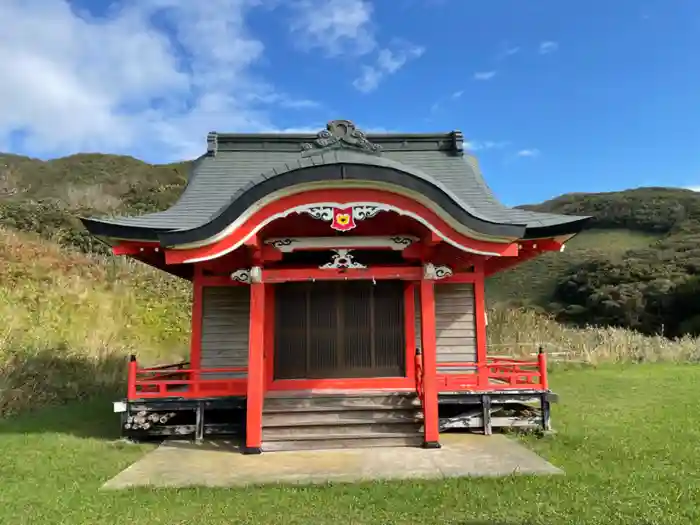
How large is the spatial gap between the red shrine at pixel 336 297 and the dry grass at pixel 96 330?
3073mm

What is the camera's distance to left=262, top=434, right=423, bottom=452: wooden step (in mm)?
6922

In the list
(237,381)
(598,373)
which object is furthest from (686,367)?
(237,381)

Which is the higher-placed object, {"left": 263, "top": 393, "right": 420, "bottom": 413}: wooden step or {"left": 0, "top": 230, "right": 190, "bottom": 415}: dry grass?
{"left": 0, "top": 230, "right": 190, "bottom": 415}: dry grass

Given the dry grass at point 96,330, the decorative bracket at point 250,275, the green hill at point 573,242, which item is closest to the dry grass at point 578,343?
the dry grass at point 96,330

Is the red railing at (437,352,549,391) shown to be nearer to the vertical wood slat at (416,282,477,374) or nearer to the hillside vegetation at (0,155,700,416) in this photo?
the vertical wood slat at (416,282,477,374)

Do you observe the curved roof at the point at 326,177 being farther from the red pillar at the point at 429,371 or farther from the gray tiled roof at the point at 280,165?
the red pillar at the point at 429,371

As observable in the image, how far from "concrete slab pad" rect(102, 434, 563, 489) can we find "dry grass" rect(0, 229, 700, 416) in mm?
4835

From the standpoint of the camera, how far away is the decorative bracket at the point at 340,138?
8.32 meters

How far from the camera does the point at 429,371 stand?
6.98m

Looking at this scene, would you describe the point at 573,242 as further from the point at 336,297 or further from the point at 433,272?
the point at 433,272

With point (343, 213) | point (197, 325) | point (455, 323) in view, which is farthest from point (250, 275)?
point (455, 323)

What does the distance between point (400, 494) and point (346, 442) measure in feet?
6.82

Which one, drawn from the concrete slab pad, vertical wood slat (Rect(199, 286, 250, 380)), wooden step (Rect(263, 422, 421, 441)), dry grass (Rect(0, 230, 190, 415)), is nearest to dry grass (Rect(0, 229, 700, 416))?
dry grass (Rect(0, 230, 190, 415))

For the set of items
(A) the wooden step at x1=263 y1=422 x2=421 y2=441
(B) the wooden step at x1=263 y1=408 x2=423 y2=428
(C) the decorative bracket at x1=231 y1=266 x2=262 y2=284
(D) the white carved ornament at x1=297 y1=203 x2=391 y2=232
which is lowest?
(A) the wooden step at x1=263 y1=422 x2=421 y2=441
